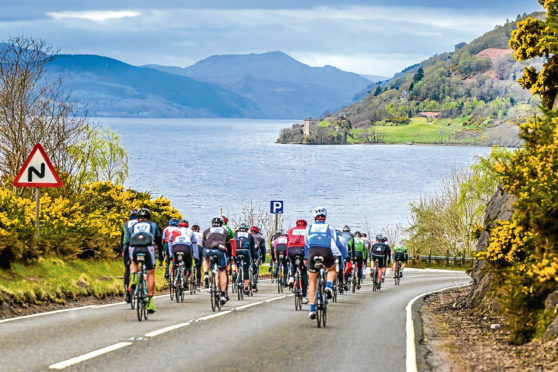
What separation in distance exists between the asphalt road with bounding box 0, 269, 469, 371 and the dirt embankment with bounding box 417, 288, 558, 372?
0.52 m

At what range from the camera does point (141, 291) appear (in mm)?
14430

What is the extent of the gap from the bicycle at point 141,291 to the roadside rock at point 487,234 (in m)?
8.20

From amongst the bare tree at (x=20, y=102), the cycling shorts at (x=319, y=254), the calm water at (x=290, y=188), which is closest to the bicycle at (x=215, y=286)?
the cycling shorts at (x=319, y=254)

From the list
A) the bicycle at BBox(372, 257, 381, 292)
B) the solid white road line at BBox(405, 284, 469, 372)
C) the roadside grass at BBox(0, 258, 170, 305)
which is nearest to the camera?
the solid white road line at BBox(405, 284, 469, 372)

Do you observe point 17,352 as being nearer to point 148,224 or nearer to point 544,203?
point 148,224

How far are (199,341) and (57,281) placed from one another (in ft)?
28.0

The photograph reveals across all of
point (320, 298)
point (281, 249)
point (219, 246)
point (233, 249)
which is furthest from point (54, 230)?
point (320, 298)

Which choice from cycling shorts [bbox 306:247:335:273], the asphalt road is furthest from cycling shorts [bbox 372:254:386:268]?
cycling shorts [bbox 306:247:335:273]

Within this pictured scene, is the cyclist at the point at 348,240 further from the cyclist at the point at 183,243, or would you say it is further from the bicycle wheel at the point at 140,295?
the bicycle wheel at the point at 140,295

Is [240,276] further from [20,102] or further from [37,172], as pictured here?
[20,102]

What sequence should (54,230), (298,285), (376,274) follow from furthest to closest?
(376,274) < (54,230) < (298,285)

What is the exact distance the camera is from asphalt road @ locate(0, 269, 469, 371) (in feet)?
32.0

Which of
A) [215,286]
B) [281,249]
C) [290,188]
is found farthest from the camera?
[290,188]

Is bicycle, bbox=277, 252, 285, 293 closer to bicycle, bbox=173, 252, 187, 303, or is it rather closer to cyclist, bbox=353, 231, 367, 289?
cyclist, bbox=353, 231, 367, 289
